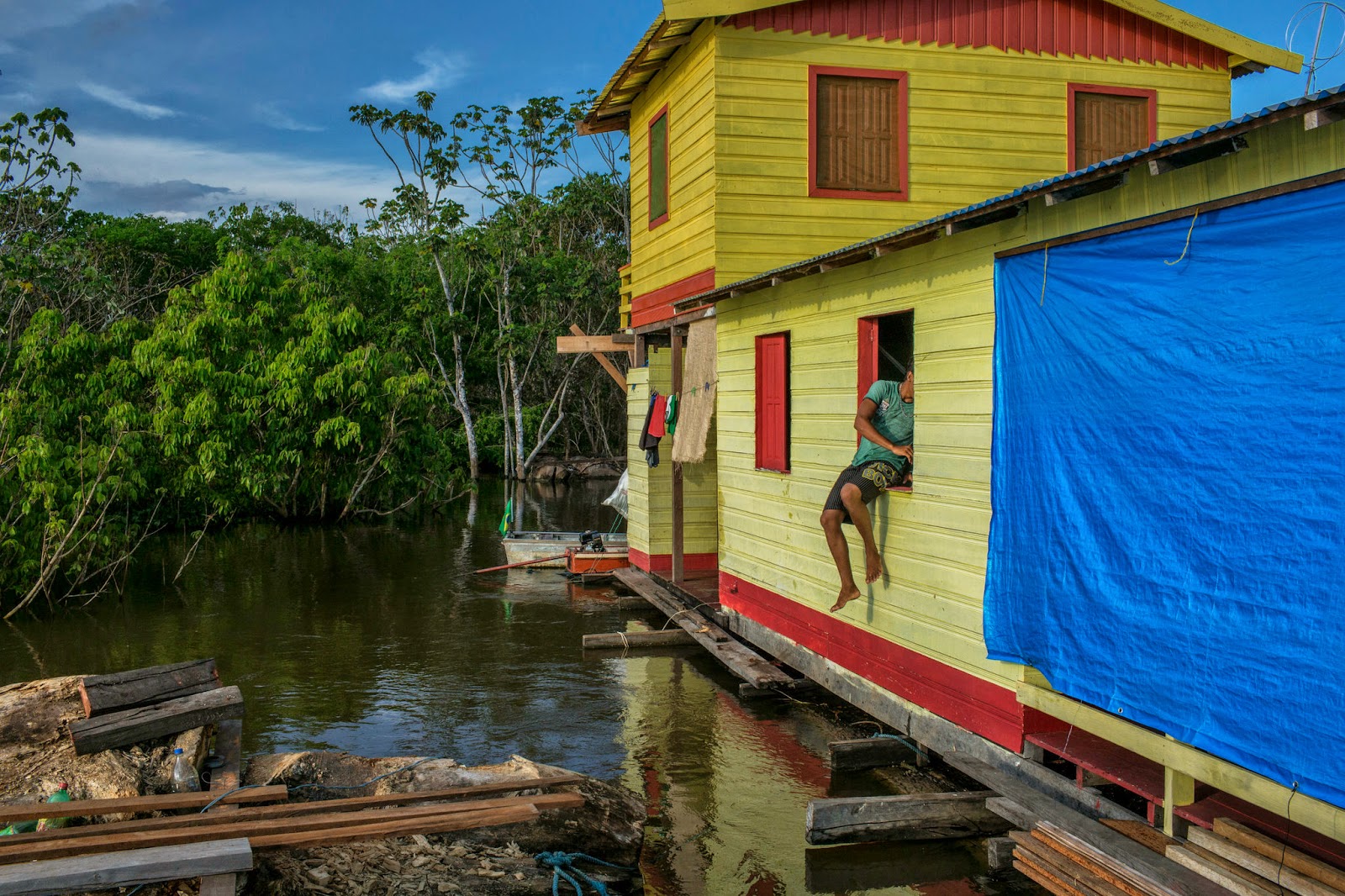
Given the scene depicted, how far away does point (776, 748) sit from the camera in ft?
29.9

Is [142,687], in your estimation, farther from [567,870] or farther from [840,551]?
[840,551]

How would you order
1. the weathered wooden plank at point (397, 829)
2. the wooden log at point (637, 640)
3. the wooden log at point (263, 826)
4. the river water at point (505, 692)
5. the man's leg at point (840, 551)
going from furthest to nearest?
the wooden log at point (637, 640), the man's leg at point (840, 551), the river water at point (505, 692), the weathered wooden plank at point (397, 829), the wooden log at point (263, 826)

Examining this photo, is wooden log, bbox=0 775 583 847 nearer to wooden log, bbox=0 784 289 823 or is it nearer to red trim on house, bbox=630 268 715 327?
wooden log, bbox=0 784 289 823

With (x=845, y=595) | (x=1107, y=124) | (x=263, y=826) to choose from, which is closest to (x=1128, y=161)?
(x=845, y=595)

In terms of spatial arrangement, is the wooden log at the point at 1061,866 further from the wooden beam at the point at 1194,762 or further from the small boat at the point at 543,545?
the small boat at the point at 543,545

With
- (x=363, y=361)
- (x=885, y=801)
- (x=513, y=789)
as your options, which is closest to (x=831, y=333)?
(x=885, y=801)

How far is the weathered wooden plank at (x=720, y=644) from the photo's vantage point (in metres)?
10.1

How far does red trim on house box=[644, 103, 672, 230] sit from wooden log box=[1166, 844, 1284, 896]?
36.7 ft

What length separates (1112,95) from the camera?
14000 millimetres

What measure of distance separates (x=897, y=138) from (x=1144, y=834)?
9.77 meters

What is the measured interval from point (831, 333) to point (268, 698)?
6622 millimetres

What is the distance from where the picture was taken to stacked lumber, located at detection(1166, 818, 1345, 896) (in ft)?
15.2

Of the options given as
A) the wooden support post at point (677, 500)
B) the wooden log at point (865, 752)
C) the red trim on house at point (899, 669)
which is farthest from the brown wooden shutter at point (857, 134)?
the wooden log at point (865, 752)

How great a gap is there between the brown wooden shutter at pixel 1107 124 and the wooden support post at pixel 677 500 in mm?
5610
